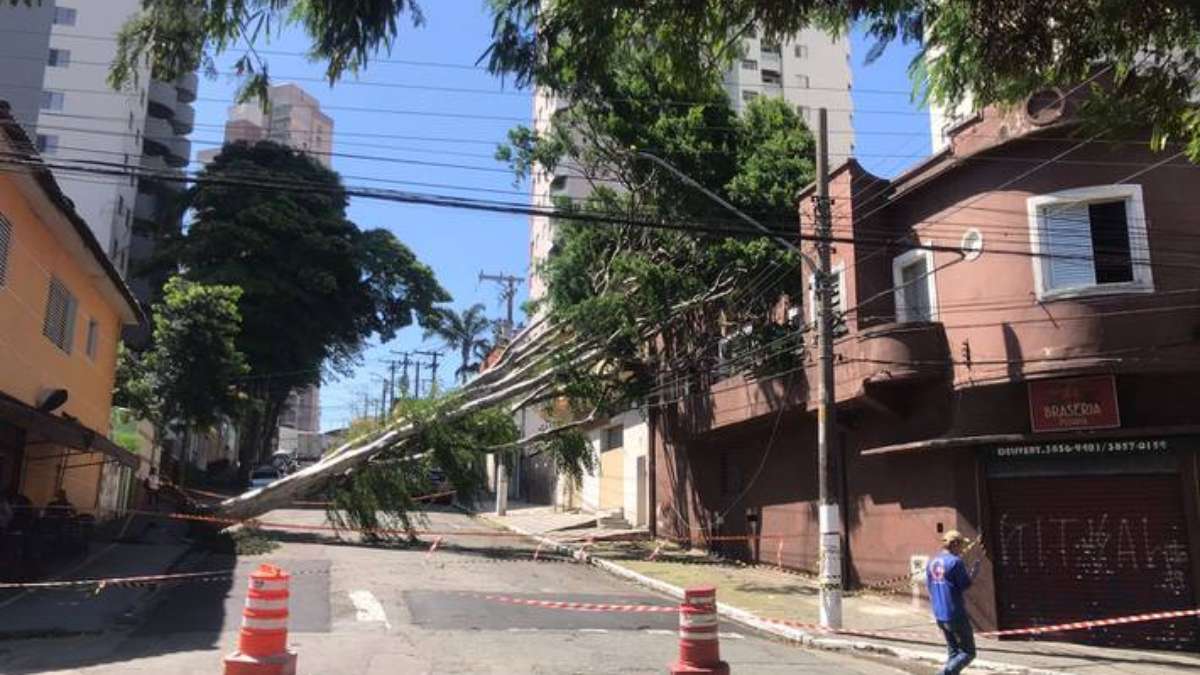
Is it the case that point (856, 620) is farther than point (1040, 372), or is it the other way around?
point (856, 620)

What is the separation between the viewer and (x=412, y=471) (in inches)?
982

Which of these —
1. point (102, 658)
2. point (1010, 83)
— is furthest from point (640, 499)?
point (1010, 83)

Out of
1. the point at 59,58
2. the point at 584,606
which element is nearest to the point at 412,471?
the point at 584,606

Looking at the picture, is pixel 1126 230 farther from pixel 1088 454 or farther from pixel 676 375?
pixel 676 375

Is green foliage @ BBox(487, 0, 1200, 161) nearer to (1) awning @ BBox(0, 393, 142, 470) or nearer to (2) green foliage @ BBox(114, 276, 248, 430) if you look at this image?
(1) awning @ BBox(0, 393, 142, 470)

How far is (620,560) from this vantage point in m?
23.6

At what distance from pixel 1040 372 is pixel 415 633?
933 cm

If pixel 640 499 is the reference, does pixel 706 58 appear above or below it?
above

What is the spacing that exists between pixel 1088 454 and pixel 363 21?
40.6 feet

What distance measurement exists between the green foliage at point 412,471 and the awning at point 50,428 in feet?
21.8

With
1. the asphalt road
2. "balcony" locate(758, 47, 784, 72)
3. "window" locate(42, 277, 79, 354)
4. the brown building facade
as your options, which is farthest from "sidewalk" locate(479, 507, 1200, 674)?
"balcony" locate(758, 47, 784, 72)

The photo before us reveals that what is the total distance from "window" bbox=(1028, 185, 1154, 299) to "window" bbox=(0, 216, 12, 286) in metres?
15.3

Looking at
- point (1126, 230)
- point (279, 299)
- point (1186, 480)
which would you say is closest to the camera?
point (1186, 480)

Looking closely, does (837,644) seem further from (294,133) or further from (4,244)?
(294,133)
